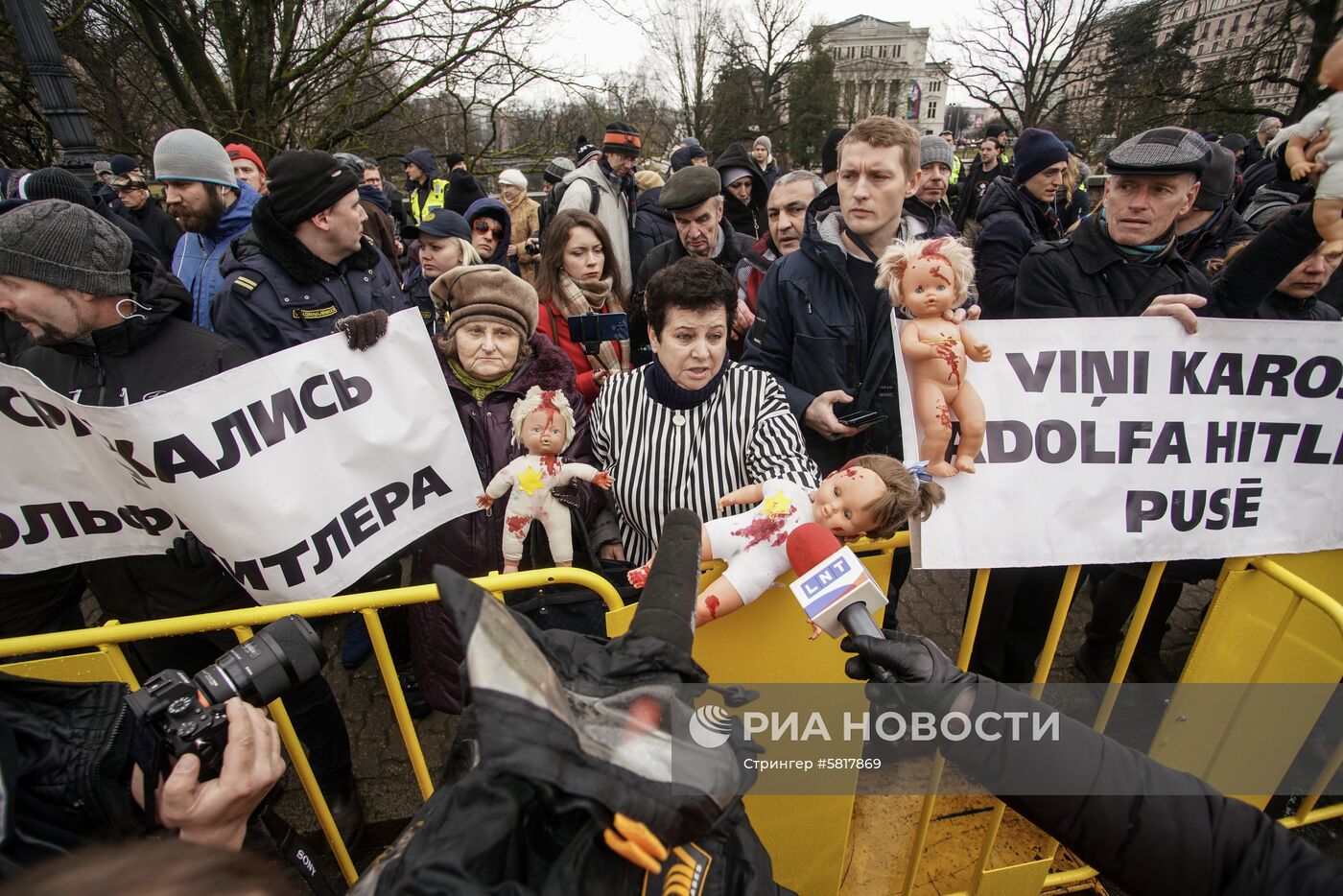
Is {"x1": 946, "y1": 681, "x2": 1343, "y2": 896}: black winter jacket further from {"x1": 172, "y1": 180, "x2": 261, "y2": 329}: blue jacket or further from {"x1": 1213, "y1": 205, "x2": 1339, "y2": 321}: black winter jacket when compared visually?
{"x1": 172, "y1": 180, "x2": 261, "y2": 329}: blue jacket

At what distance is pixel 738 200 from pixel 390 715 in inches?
191

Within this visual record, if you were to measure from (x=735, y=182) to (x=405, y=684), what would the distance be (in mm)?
4576

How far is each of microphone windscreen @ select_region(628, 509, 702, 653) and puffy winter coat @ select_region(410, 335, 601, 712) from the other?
117cm

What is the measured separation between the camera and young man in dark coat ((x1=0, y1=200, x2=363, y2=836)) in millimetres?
1887

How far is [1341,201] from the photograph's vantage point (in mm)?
2021

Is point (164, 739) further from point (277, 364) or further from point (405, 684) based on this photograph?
point (405, 684)

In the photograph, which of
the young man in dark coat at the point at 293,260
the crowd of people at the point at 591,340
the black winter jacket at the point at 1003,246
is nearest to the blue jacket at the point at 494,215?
the crowd of people at the point at 591,340

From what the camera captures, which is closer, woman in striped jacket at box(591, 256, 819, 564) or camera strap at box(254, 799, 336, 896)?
camera strap at box(254, 799, 336, 896)

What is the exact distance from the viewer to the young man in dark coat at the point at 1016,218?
3652 mm

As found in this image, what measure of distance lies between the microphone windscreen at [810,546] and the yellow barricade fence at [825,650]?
0.89 feet

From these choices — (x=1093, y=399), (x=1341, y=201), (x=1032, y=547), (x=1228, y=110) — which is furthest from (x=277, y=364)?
(x=1228, y=110)

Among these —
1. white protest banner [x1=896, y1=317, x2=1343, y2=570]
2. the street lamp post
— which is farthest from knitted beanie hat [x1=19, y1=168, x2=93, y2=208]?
white protest banner [x1=896, y1=317, x2=1343, y2=570]

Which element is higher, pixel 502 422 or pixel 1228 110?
pixel 1228 110

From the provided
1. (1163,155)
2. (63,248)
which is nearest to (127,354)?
(63,248)
